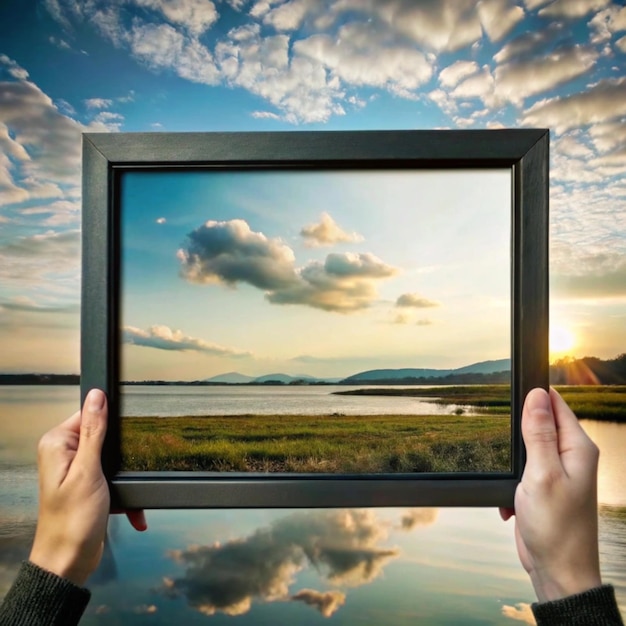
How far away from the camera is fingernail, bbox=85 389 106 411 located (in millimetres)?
740

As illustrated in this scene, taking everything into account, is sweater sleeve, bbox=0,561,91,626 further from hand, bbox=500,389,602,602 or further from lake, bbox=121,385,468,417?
hand, bbox=500,389,602,602

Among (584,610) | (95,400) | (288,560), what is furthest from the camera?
(288,560)

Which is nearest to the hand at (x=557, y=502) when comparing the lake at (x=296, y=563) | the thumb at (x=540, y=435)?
the thumb at (x=540, y=435)

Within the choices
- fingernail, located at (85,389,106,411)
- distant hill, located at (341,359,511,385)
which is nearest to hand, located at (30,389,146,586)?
fingernail, located at (85,389,106,411)

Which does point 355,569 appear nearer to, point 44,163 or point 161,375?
point 161,375

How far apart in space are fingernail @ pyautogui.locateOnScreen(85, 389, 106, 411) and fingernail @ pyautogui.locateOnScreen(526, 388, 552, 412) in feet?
1.91

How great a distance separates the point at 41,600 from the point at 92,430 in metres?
0.21

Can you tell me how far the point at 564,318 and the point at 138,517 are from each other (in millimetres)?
1551

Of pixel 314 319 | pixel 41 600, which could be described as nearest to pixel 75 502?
pixel 41 600

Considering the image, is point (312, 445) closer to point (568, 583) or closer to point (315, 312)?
point (315, 312)

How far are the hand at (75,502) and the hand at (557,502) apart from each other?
0.57 metres

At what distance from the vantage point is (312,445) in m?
0.78

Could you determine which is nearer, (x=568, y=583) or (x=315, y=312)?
(x=568, y=583)

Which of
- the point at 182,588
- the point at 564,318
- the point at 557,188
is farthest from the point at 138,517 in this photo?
the point at 182,588
